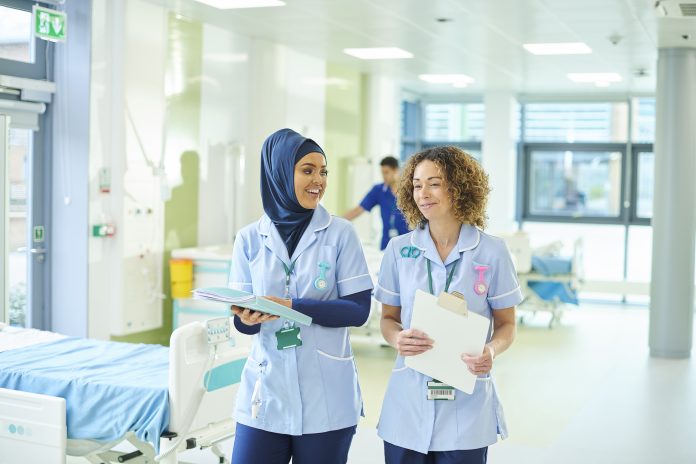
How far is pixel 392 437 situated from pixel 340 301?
0.40 meters

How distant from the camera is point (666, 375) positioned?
6.83 metres

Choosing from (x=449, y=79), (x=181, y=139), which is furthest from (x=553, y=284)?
(x=181, y=139)

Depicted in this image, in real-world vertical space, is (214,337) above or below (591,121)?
below

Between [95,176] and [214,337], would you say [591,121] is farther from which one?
[214,337]

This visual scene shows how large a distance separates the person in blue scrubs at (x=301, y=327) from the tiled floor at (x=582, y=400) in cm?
206

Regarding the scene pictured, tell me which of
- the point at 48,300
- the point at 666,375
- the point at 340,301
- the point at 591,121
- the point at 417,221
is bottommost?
the point at 666,375

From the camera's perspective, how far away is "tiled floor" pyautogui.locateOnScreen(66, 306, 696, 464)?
474 cm

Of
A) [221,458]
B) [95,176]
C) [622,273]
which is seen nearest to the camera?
[221,458]

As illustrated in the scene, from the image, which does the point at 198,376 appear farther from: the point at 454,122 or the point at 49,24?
the point at 454,122

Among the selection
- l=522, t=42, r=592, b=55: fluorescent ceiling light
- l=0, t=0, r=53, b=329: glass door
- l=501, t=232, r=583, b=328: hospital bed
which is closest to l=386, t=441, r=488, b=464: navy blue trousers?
l=0, t=0, r=53, b=329: glass door

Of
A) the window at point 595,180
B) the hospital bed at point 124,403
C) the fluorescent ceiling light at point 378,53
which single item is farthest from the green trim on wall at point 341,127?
the hospital bed at point 124,403

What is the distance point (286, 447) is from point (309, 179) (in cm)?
76

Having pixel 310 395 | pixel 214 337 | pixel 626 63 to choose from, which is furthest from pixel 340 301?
pixel 626 63

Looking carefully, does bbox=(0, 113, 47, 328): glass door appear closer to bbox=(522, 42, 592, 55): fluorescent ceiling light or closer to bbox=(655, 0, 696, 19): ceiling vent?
bbox=(655, 0, 696, 19): ceiling vent
